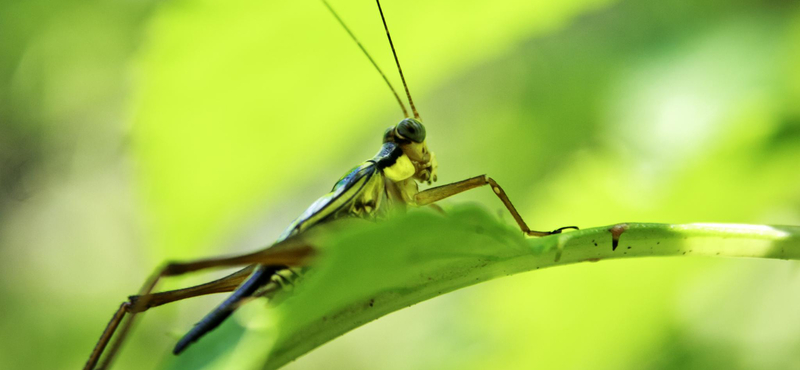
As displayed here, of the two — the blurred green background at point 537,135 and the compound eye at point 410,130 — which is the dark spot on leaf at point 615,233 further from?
the compound eye at point 410,130

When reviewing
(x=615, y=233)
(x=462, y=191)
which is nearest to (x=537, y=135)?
(x=462, y=191)

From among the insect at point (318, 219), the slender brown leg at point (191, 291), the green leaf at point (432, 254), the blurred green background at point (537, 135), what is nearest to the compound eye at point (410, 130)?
the insect at point (318, 219)

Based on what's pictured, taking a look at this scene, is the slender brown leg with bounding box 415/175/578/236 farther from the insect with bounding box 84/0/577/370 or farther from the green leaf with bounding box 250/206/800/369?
the green leaf with bounding box 250/206/800/369

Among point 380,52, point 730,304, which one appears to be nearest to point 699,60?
point 730,304

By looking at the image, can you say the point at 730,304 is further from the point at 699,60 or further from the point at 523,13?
the point at 523,13

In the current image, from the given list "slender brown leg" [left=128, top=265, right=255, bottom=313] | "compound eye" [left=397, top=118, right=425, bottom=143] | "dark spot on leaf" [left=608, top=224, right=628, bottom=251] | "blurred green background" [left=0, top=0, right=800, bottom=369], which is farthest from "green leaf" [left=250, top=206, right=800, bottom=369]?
"compound eye" [left=397, top=118, right=425, bottom=143]

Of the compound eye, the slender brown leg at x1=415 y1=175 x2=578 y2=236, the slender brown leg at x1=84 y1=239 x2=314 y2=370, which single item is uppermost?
the slender brown leg at x1=84 y1=239 x2=314 y2=370
